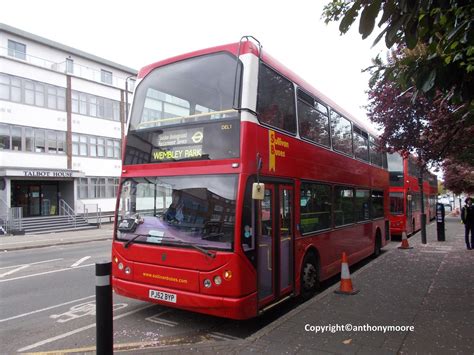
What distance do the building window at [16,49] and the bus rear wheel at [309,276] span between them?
28.2 m

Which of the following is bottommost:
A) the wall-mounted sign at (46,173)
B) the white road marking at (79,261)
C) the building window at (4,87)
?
the white road marking at (79,261)

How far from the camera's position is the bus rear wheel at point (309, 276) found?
7.19m

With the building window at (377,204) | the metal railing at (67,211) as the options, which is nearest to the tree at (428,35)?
the building window at (377,204)

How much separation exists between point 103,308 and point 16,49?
106 ft

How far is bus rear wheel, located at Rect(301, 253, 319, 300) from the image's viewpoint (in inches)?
283

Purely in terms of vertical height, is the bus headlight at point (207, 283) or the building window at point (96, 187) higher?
the building window at point (96, 187)

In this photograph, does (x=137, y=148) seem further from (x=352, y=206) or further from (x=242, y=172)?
(x=352, y=206)

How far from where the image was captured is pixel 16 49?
29953 millimetres

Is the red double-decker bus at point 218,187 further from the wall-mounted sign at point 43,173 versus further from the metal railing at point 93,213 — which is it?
the metal railing at point 93,213

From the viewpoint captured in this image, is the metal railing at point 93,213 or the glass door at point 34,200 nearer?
the glass door at point 34,200

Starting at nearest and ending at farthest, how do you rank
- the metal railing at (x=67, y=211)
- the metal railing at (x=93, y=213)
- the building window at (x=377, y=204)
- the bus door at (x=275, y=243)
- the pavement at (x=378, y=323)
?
the pavement at (x=378, y=323)
the bus door at (x=275, y=243)
the building window at (x=377, y=204)
the metal railing at (x=67, y=211)
the metal railing at (x=93, y=213)

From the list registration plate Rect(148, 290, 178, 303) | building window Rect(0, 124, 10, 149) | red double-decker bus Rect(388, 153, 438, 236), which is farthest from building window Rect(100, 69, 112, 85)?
registration plate Rect(148, 290, 178, 303)

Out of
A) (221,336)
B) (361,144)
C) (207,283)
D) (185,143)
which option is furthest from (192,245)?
(361,144)

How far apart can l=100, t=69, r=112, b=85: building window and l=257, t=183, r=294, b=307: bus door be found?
32070 mm
